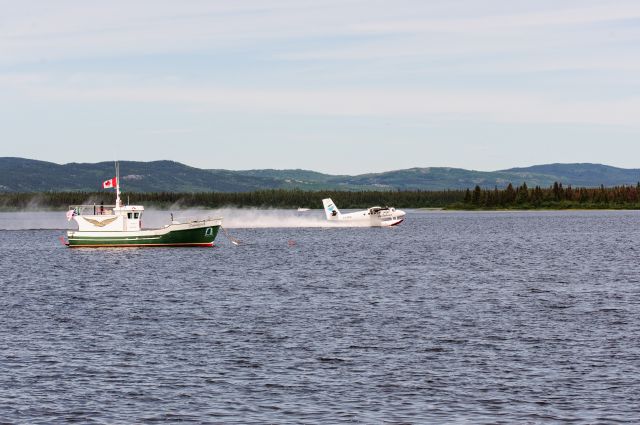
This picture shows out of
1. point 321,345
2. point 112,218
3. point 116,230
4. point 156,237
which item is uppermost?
point 112,218

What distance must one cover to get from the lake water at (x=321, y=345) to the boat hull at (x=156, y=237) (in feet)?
89.1

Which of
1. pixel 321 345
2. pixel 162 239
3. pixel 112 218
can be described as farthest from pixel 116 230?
pixel 321 345

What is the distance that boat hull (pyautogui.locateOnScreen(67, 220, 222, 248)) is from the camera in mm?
127000

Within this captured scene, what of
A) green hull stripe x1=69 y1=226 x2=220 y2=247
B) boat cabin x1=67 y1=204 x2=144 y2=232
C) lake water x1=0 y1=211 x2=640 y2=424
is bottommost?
lake water x1=0 y1=211 x2=640 y2=424

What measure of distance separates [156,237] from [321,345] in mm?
84596

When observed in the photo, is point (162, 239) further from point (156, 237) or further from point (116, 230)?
point (116, 230)

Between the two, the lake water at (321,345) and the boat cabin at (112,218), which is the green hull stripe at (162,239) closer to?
the boat cabin at (112,218)

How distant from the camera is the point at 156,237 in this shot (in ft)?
427

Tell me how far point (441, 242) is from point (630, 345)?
115 metres

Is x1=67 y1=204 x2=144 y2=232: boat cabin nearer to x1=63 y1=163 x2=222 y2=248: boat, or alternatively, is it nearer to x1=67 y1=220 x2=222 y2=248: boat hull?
x1=63 y1=163 x2=222 y2=248: boat

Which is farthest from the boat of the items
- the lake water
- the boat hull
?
the lake water

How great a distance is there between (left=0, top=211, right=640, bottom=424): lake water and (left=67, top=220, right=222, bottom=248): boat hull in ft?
89.1

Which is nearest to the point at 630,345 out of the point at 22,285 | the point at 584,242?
the point at 22,285

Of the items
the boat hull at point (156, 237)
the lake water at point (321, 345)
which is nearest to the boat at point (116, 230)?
the boat hull at point (156, 237)
